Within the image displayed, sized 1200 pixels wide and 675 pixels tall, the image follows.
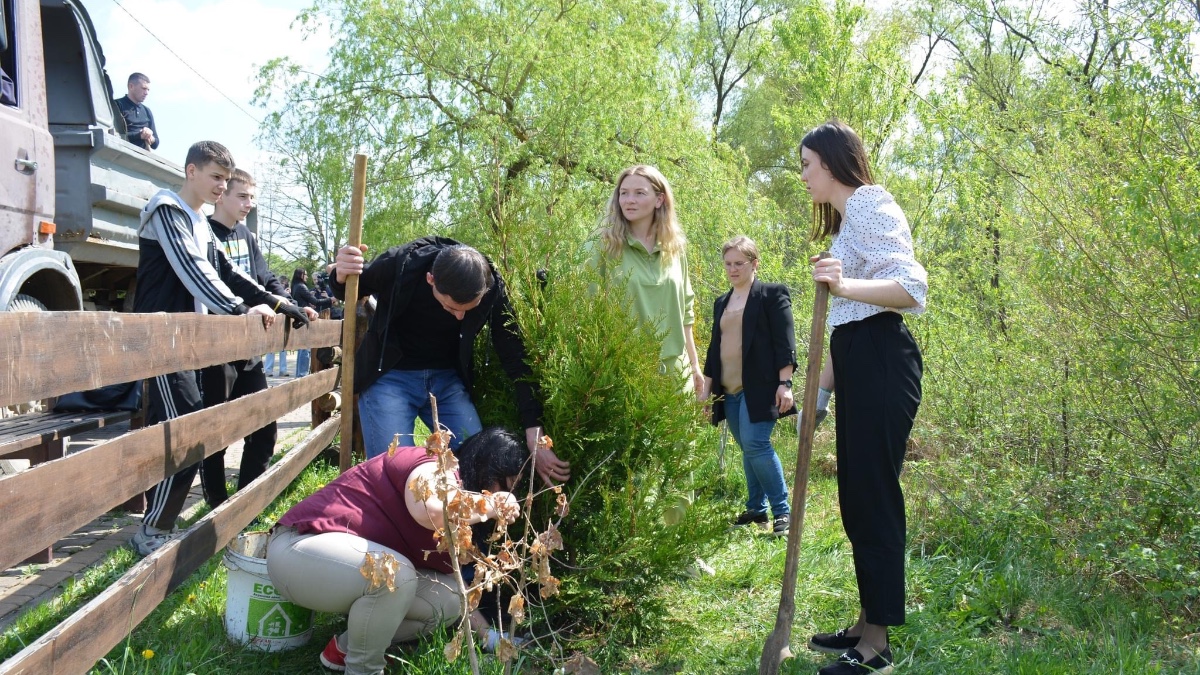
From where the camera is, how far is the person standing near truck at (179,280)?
418 centimetres

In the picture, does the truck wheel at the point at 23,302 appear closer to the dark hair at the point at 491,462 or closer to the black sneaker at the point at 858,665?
the dark hair at the point at 491,462

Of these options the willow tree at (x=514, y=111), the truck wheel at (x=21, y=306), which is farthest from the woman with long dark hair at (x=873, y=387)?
the willow tree at (x=514, y=111)

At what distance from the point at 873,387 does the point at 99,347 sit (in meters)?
2.47

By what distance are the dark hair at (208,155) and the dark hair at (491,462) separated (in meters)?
2.27

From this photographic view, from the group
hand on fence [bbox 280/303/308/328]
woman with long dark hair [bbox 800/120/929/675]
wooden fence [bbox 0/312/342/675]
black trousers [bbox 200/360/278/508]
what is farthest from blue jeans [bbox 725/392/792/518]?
wooden fence [bbox 0/312/342/675]

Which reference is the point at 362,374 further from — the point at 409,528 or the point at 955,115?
the point at 955,115

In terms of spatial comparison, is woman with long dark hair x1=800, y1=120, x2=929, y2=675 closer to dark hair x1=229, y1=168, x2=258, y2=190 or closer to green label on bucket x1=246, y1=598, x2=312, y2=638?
green label on bucket x1=246, y1=598, x2=312, y2=638

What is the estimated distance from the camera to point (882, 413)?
3221 millimetres

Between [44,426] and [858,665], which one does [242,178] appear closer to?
[44,426]

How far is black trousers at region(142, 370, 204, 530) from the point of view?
4.15m

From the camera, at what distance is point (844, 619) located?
3.93m

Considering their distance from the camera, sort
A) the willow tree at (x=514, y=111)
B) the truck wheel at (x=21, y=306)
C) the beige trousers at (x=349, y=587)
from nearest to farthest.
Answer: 1. the beige trousers at (x=349, y=587)
2. the truck wheel at (x=21, y=306)
3. the willow tree at (x=514, y=111)

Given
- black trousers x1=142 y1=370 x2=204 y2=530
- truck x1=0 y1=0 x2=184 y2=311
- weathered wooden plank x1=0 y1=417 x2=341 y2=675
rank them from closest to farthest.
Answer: weathered wooden plank x1=0 y1=417 x2=341 y2=675, black trousers x1=142 y1=370 x2=204 y2=530, truck x1=0 y1=0 x2=184 y2=311

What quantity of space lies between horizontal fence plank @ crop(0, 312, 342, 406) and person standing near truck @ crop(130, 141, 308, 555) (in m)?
0.41
